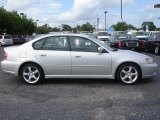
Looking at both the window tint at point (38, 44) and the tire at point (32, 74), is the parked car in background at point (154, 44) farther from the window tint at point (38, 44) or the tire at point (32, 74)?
the tire at point (32, 74)

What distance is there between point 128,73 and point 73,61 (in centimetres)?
151

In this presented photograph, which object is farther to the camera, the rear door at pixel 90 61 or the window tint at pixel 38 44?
the window tint at pixel 38 44

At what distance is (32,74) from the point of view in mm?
9250

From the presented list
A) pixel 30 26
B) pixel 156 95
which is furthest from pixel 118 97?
pixel 30 26

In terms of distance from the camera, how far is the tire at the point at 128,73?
9047 mm

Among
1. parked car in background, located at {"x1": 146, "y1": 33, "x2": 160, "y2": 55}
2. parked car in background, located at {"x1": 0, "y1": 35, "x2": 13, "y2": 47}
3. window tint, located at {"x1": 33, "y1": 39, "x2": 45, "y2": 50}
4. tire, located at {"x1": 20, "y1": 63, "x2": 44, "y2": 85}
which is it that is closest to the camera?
tire, located at {"x1": 20, "y1": 63, "x2": 44, "y2": 85}

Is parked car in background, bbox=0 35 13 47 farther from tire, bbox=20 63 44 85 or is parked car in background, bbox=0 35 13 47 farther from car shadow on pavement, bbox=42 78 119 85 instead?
tire, bbox=20 63 44 85

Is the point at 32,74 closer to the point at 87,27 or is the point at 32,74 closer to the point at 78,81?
the point at 78,81

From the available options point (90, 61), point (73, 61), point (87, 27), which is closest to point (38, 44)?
point (73, 61)

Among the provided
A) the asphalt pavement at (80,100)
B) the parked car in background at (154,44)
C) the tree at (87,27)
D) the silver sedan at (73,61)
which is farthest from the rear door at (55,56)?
the tree at (87,27)

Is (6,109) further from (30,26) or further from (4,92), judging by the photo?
(30,26)

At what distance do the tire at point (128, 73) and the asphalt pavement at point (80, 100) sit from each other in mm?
206

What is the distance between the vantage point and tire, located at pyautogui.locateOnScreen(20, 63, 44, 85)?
9.21 m

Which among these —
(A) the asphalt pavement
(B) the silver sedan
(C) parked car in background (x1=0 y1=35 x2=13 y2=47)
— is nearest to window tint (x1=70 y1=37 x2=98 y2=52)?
(B) the silver sedan
